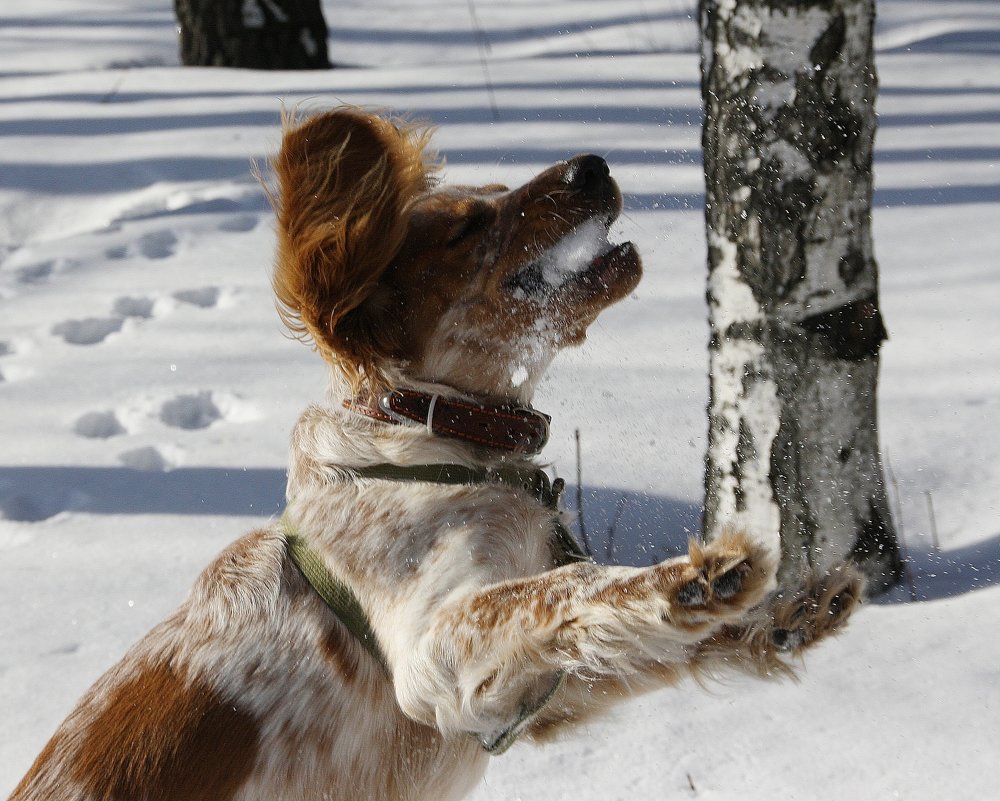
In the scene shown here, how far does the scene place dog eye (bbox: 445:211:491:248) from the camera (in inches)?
101

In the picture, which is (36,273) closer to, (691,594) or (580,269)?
(580,269)

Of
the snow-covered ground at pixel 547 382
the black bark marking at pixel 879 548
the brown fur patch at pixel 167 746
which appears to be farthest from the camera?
the black bark marking at pixel 879 548

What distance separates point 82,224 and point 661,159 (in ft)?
10.8

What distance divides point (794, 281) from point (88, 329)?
3.55 meters

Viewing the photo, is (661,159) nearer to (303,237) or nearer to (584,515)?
(584,515)

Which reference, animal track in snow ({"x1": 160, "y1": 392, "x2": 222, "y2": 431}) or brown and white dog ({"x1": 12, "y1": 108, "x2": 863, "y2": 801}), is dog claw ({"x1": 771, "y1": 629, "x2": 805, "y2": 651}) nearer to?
brown and white dog ({"x1": 12, "y1": 108, "x2": 863, "y2": 801})

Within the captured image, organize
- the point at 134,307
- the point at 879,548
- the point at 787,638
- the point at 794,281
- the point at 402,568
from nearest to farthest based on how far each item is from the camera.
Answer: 1. the point at 787,638
2. the point at 402,568
3. the point at 794,281
4. the point at 879,548
5. the point at 134,307

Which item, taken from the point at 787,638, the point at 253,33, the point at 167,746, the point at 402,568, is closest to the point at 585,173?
the point at 402,568

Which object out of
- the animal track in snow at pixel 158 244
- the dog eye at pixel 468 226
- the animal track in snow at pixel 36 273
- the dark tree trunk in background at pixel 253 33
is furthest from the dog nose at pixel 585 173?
the dark tree trunk in background at pixel 253 33

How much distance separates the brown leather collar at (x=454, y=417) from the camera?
243 cm

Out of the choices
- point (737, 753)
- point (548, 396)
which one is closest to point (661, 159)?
point (548, 396)

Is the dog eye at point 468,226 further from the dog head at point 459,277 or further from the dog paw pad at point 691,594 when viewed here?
the dog paw pad at point 691,594

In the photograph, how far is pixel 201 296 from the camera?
5.54 m

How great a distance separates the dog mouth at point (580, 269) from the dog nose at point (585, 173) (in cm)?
7
